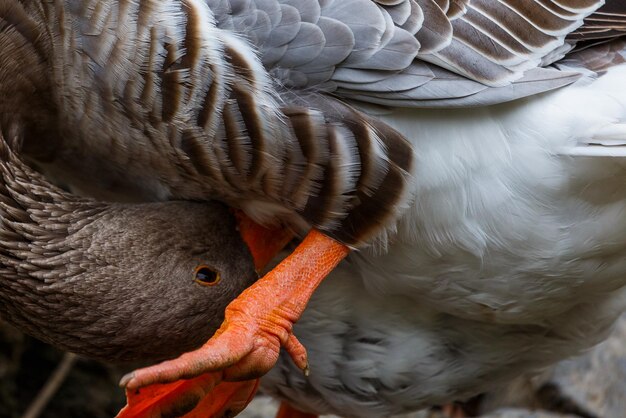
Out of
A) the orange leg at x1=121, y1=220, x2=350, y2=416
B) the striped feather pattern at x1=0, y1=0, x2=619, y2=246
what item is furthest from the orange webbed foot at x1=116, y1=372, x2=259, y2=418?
the striped feather pattern at x1=0, y1=0, x2=619, y2=246

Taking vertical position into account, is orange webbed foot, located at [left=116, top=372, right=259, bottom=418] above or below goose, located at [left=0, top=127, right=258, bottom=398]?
below

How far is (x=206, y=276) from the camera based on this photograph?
105 inches

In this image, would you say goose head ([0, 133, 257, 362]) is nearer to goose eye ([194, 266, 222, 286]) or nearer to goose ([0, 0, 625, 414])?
goose eye ([194, 266, 222, 286])

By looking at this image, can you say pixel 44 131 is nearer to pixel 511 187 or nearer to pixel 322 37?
pixel 322 37

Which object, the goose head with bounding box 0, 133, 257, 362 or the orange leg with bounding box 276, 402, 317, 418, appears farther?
the orange leg with bounding box 276, 402, 317, 418

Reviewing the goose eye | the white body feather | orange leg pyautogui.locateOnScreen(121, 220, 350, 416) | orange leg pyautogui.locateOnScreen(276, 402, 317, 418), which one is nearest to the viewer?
orange leg pyautogui.locateOnScreen(121, 220, 350, 416)

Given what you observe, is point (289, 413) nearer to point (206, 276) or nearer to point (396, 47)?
point (206, 276)

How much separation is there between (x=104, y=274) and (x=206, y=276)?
27 cm

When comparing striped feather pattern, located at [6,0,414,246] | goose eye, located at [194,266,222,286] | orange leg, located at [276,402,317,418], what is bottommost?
orange leg, located at [276,402,317,418]

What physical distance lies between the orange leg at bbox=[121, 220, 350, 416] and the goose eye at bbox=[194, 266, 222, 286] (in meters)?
0.11

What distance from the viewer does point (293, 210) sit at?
260 centimetres

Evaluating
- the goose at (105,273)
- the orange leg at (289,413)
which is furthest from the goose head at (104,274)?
the orange leg at (289,413)

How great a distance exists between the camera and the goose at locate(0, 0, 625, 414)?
7.94ft

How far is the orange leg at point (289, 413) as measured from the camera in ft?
11.4
